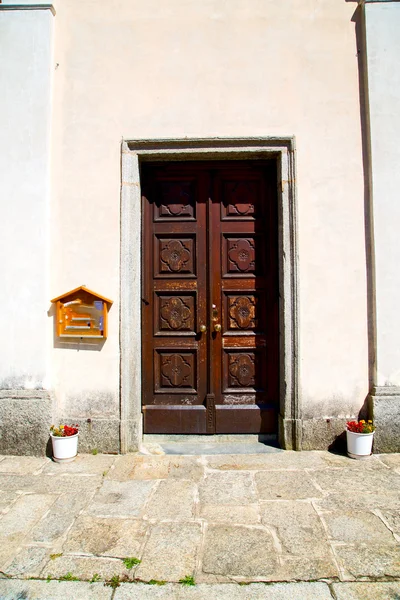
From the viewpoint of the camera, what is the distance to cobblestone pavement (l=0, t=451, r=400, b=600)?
229 centimetres

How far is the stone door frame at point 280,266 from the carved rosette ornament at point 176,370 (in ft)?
1.05

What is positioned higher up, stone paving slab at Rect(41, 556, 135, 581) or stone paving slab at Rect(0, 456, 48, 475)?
stone paving slab at Rect(0, 456, 48, 475)

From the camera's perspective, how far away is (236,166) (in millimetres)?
4426

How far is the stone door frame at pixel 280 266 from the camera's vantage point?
4133 millimetres

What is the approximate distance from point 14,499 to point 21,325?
153 cm

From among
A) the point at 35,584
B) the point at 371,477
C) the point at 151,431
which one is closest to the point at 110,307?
A: the point at 151,431

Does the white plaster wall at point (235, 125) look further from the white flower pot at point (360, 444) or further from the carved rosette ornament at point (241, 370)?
the carved rosette ornament at point (241, 370)

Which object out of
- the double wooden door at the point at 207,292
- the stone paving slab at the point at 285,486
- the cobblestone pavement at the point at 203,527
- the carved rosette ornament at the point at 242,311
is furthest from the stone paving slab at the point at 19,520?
the carved rosette ornament at the point at 242,311

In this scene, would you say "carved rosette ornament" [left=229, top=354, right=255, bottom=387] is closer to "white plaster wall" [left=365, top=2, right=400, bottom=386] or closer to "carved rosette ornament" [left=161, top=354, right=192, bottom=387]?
"carved rosette ornament" [left=161, top=354, right=192, bottom=387]

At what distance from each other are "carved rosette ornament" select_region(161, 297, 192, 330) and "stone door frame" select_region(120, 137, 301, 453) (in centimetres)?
31

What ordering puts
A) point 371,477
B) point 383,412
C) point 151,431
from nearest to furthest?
point 371,477
point 383,412
point 151,431

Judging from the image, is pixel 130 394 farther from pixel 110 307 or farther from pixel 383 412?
pixel 383 412

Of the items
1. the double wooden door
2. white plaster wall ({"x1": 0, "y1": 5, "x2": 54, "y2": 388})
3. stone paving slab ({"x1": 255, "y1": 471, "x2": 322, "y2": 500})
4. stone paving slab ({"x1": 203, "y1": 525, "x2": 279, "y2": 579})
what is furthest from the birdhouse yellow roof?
stone paving slab ({"x1": 203, "y1": 525, "x2": 279, "y2": 579})

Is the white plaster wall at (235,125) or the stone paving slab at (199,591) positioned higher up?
the white plaster wall at (235,125)
